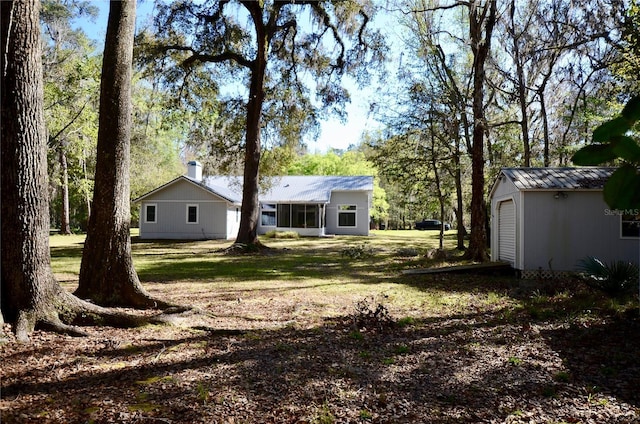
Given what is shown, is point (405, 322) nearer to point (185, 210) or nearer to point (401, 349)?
point (401, 349)

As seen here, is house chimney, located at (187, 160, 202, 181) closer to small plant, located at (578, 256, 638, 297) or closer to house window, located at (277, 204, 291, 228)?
house window, located at (277, 204, 291, 228)

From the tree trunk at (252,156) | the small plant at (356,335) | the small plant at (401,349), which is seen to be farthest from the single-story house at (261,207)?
the small plant at (401,349)

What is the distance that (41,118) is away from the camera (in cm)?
463

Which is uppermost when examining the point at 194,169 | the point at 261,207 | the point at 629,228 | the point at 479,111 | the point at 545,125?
the point at 545,125

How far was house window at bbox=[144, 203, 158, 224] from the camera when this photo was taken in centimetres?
2581

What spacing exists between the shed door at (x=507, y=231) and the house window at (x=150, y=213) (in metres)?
19.9

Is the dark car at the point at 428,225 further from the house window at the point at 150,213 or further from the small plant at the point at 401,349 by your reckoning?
the small plant at the point at 401,349

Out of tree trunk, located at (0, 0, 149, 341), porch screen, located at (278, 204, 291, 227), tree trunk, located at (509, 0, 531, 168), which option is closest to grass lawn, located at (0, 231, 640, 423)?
tree trunk, located at (0, 0, 149, 341)

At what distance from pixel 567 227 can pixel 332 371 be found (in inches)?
358

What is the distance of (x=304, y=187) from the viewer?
1241 inches

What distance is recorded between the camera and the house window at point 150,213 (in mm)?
25812

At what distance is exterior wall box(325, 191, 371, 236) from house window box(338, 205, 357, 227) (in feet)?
0.72

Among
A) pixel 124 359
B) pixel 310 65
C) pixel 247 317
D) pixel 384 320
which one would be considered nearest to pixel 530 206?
pixel 384 320

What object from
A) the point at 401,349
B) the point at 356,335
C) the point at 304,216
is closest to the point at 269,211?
the point at 304,216
